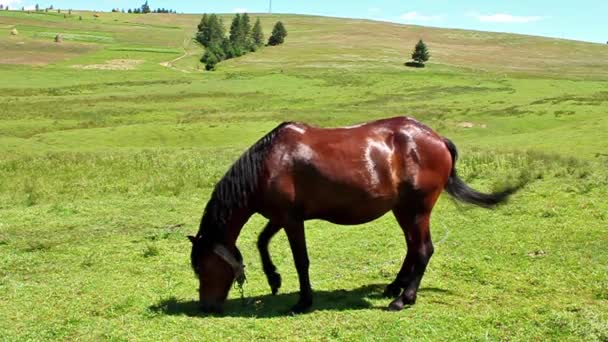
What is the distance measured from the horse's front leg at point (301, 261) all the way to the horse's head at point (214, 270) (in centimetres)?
77

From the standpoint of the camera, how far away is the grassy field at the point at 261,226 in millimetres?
7598

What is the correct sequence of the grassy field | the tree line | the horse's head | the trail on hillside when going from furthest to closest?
the tree line → the trail on hillside → the horse's head → the grassy field

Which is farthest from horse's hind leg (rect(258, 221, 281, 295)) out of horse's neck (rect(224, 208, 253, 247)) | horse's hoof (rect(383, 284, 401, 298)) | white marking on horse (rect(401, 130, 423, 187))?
white marking on horse (rect(401, 130, 423, 187))

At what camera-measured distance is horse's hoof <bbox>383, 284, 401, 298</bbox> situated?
29.1ft

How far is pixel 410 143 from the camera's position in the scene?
8414 mm

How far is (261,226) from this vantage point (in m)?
14.0

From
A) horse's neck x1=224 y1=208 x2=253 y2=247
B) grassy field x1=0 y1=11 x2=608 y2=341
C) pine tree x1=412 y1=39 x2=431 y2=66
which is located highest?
pine tree x1=412 y1=39 x2=431 y2=66

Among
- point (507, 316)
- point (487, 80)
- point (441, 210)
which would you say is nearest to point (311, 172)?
point (507, 316)

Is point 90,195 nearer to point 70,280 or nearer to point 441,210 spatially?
point 70,280

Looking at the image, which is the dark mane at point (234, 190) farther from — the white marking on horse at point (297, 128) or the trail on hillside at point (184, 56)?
the trail on hillside at point (184, 56)

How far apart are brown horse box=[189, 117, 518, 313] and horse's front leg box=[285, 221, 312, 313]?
1cm

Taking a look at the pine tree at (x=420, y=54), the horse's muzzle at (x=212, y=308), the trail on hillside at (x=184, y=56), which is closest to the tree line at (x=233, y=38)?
the trail on hillside at (x=184, y=56)

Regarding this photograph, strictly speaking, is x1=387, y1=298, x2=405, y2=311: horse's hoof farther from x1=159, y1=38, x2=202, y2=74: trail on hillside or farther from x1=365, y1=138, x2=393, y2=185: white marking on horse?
x1=159, y1=38, x2=202, y2=74: trail on hillside

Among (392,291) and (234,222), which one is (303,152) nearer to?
(234,222)
